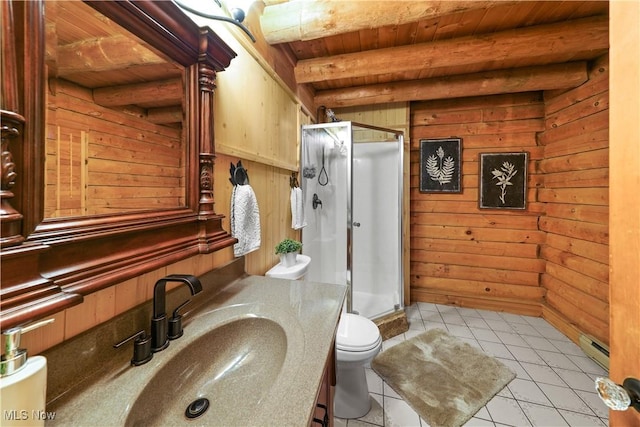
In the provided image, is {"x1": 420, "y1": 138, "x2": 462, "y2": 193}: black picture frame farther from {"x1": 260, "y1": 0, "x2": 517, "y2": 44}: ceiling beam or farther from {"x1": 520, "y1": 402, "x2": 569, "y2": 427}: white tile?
{"x1": 520, "y1": 402, "x2": 569, "y2": 427}: white tile

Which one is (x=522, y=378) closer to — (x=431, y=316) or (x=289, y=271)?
(x=431, y=316)

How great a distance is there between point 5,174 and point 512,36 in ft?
8.85

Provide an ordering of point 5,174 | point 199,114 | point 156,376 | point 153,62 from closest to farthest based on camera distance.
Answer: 1. point 5,174
2. point 156,376
3. point 153,62
4. point 199,114

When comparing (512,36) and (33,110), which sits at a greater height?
(512,36)

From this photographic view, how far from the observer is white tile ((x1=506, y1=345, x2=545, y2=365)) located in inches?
75.2

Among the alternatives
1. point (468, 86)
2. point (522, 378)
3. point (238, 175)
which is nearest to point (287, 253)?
point (238, 175)

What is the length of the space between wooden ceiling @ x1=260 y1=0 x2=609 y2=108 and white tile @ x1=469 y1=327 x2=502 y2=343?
2.28 m

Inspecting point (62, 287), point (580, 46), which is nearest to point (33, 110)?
point (62, 287)

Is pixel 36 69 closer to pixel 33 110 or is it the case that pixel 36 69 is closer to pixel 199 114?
pixel 33 110

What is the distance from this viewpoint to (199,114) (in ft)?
3.12

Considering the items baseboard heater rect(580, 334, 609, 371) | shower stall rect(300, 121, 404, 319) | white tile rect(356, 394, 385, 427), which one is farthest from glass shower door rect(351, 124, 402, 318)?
baseboard heater rect(580, 334, 609, 371)

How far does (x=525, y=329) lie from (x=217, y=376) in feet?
9.38

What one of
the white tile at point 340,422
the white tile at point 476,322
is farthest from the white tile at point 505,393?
the white tile at point 340,422

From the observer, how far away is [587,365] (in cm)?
187
